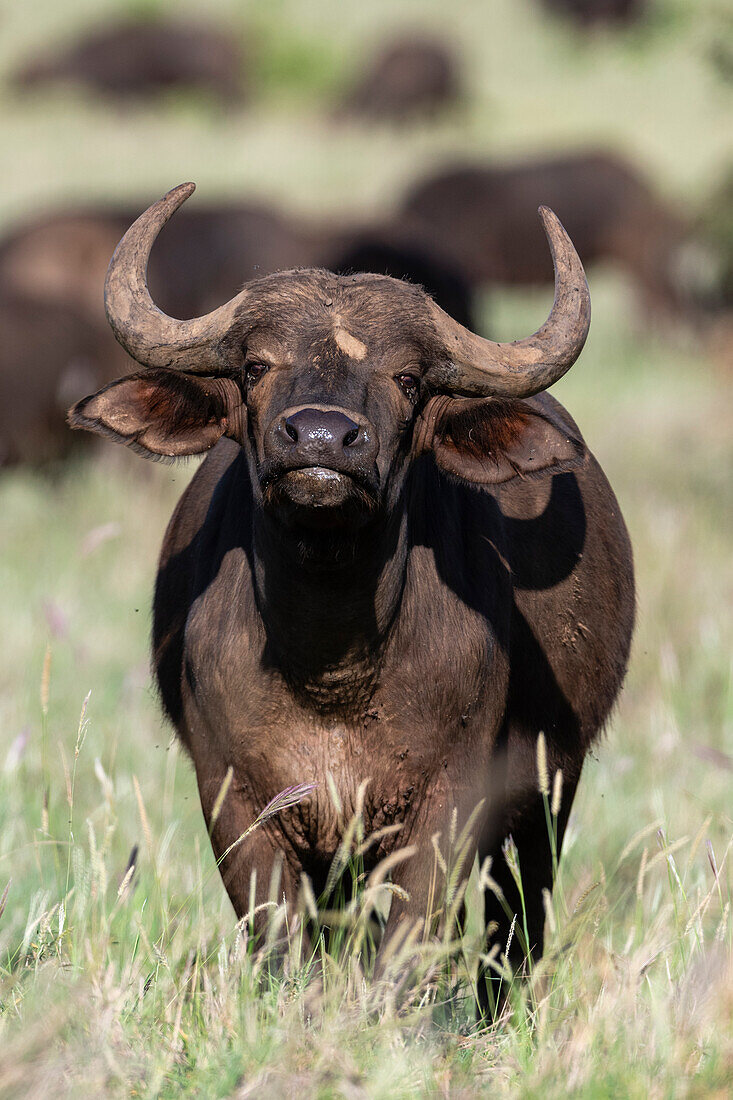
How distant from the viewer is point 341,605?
3977 mm

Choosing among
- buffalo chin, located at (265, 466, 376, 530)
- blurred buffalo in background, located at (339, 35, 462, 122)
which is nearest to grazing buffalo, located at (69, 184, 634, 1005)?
buffalo chin, located at (265, 466, 376, 530)

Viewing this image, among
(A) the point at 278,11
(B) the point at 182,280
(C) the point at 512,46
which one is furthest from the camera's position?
(A) the point at 278,11

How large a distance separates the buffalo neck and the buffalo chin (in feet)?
0.72

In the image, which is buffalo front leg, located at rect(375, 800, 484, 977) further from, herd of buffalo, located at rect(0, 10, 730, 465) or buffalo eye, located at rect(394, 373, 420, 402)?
herd of buffalo, located at rect(0, 10, 730, 465)

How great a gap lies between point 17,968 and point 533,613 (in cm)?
187

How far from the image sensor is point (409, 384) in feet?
13.0

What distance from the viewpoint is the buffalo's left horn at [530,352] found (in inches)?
158

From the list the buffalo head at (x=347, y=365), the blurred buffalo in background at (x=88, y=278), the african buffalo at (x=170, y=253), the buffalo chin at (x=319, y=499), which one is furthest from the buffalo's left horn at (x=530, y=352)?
the african buffalo at (x=170, y=253)

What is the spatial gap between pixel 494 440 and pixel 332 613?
25.3 inches

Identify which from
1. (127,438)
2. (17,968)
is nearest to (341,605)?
(127,438)

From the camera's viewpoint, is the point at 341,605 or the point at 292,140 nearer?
the point at 341,605

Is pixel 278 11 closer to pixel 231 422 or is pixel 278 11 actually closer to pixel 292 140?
pixel 292 140

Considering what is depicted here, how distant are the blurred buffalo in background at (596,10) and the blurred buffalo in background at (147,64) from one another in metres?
9.77

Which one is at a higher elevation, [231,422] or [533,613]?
[231,422]
